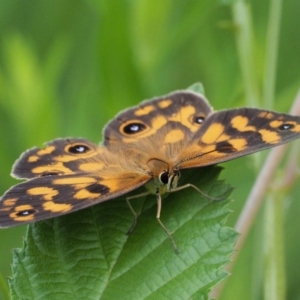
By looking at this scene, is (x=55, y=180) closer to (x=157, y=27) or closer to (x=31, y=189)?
(x=31, y=189)

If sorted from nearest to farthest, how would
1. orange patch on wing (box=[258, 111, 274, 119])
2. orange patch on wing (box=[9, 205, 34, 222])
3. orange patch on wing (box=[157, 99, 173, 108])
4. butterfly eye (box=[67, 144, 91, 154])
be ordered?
1. orange patch on wing (box=[9, 205, 34, 222])
2. orange patch on wing (box=[258, 111, 274, 119])
3. butterfly eye (box=[67, 144, 91, 154])
4. orange patch on wing (box=[157, 99, 173, 108])

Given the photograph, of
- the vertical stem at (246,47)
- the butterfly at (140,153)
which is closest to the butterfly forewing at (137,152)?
the butterfly at (140,153)

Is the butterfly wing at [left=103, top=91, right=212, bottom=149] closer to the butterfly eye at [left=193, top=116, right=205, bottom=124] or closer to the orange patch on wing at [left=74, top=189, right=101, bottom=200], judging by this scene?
the butterfly eye at [left=193, top=116, right=205, bottom=124]

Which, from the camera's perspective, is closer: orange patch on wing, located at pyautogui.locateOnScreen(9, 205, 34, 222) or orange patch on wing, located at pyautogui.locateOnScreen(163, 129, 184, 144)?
orange patch on wing, located at pyautogui.locateOnScreen(9, 205, 34, 222)

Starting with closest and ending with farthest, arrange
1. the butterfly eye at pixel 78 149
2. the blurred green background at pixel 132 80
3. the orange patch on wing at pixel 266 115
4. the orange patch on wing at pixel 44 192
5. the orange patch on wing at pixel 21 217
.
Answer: the orange patch on wing at pixel 21 217, the orange patch on wing at pixel 44 192, the orange patch on wing at pixel 266 115, the butterfly eye at pixel 78 149, the blurred green background at pixel 132 80

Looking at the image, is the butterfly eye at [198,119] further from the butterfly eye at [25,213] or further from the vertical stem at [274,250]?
the butterfly eye at [25,213]

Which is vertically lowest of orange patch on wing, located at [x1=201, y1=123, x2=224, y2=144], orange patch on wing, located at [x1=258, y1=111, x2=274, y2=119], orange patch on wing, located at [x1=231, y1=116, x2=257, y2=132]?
orange patch on wing, located at [x1=258, y1=111, x2=274, y2=119]

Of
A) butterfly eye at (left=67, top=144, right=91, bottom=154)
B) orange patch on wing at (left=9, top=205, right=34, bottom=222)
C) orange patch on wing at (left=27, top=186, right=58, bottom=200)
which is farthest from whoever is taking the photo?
butterfly eye at (left=67, top=144, right=91, bottom=154)

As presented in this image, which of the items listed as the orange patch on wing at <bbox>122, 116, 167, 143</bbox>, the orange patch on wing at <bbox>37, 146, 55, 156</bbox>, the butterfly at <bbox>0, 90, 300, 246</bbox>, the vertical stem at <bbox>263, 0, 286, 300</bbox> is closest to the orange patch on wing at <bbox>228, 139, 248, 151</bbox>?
the butterfly at <bbox>0, 90, 300, 246</bbox>

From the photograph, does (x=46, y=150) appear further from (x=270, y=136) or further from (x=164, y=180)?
(x=270, y=136)
